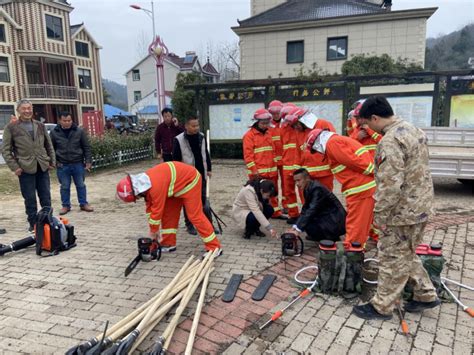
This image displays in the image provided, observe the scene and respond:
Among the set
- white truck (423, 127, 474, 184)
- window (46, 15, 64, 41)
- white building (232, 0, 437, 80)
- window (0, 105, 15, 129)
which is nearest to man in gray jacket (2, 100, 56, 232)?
white truck (423, 127, 474, 184)

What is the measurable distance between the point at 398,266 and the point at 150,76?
46.9 m

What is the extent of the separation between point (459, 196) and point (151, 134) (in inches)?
419

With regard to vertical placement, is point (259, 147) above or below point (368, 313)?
above

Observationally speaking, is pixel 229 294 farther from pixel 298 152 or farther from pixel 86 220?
pixel 86 220

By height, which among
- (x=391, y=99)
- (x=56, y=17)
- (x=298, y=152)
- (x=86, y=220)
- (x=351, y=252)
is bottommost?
(x=86, y=220)

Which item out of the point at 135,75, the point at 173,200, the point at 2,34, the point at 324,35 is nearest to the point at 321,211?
the point at 173,200

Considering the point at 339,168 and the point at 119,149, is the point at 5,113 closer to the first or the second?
the point at 119,149

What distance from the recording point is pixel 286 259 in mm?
4211

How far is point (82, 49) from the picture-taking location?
96.0 ft

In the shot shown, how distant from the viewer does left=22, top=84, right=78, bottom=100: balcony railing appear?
81.7 ft

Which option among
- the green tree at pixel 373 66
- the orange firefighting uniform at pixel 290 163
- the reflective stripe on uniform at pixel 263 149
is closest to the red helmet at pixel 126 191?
the reflective stripe on uniform at pixel 263 149

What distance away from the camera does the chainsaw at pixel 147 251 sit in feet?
13.5

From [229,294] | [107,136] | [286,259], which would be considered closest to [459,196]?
[286,259]

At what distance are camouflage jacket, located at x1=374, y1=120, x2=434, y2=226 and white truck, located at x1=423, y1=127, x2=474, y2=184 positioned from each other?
504cm
